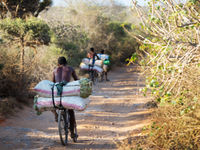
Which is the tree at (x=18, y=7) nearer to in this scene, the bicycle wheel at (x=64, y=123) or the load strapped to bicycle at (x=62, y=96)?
the bicycle wheel at (x=64, y=123)

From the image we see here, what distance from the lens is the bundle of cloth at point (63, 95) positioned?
512 centimetres

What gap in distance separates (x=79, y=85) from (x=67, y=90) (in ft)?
0.85

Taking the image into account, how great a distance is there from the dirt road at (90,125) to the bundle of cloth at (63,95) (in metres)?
1.09

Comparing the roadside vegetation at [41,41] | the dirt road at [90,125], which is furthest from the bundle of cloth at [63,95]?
the roadside vegetation at [41,41]

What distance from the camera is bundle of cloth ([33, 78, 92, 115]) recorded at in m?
5.12

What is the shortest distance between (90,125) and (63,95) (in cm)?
283

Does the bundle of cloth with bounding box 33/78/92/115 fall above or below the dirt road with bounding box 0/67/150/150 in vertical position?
above

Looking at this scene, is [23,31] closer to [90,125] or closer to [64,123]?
[90,125]

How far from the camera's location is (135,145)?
18.6 feet

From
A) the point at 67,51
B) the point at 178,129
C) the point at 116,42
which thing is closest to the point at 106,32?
the point at 116,42

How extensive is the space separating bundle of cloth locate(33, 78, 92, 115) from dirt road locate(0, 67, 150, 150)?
1.09m

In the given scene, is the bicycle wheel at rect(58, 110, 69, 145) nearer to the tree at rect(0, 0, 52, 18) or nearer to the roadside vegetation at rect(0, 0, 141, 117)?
the roadside vegetation at rect(0, 0, 141, 117)

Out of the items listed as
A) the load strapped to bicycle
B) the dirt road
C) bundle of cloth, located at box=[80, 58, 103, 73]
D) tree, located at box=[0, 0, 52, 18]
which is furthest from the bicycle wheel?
tree, located at box=[0, 0, 52, 18]

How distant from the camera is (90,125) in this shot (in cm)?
774
